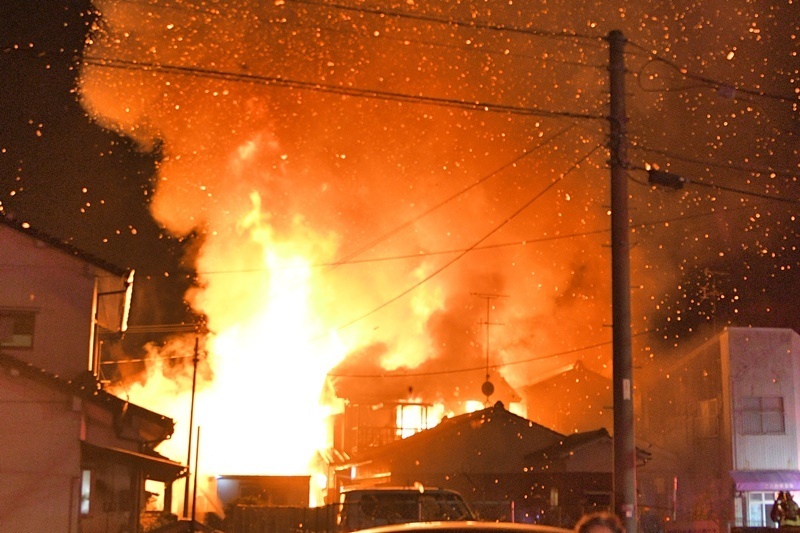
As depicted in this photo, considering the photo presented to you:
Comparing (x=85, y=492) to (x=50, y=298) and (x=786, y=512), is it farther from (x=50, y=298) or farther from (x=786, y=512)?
(x=786, y=512)

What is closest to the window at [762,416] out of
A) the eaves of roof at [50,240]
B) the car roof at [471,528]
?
the eaves of roof at [50,240]

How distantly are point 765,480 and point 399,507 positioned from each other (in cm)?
2274

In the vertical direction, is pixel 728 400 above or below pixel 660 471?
above

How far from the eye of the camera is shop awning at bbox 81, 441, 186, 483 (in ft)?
76.3

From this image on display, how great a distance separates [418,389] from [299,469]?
23.3ft

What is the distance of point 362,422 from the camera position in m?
49.0

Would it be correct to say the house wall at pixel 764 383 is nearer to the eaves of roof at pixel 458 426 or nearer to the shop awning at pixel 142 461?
the eaves of roof at pixel 458 426

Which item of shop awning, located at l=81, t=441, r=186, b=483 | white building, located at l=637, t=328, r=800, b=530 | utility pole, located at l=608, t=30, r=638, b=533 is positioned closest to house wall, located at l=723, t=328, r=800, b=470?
white building, located at l=637, t=328, r=800, b=530

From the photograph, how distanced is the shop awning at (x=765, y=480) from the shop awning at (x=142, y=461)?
20340mm

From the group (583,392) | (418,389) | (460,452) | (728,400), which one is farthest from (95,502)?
(583,392)

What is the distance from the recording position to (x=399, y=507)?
19.6m

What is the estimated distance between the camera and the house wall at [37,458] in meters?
21.6

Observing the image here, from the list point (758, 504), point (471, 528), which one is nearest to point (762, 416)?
point (758, 504)

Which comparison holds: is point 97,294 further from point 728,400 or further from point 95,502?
point 728,400
